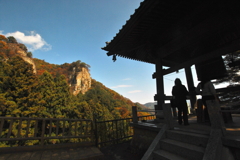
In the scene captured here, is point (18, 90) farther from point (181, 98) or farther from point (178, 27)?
point (178, 27)

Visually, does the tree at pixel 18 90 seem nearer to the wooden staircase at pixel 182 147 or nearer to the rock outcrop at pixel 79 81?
the wooden staircase at pixel 182 147

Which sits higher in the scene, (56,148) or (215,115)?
(215,115)

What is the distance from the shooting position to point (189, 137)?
2771mm

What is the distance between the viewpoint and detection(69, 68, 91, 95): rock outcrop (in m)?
49.8

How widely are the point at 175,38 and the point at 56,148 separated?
21.7ft

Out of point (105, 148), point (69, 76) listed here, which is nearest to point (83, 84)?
point (69, 76)

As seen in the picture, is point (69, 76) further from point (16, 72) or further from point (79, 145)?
point (79, 145)

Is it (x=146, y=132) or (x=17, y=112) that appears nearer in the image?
(x=146, y=132)

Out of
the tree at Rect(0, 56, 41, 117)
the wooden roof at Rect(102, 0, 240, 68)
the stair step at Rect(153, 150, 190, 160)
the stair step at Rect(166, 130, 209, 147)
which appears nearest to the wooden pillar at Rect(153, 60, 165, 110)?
the wooden roof at Rect(102, 0, 240, 68)

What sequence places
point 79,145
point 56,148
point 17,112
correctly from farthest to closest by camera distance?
1. point 17,112
2. point 79,145
3. point 56,148

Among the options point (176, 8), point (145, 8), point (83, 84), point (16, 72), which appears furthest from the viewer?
point (83, 84)

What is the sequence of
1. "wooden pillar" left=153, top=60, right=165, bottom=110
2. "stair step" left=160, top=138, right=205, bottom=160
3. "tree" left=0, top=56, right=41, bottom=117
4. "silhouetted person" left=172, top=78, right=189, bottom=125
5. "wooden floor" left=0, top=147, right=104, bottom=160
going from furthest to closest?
"tree" left=0, top=56, right=41, bottom=117 < "wooden pillar" left=153, top=60, right=165, bottom=110 < "silhouetted person" left=172, top=78, right=189, bottom=125 < "wooden floor" left=0, top=147, right=104, bottom=160 < "stair step" left=160, top=138, right=205, bottom=160

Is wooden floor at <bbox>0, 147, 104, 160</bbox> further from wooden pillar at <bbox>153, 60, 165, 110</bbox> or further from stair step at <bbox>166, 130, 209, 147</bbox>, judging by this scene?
wooden pillar at <bbox>153, 60, 165, 110</bbox>

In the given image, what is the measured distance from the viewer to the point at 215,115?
252 cm
